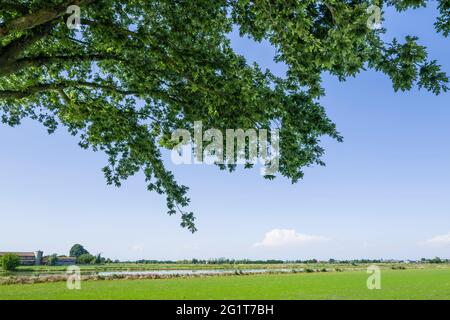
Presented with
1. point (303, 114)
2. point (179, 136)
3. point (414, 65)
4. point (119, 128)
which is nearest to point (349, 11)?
point (414, 65)

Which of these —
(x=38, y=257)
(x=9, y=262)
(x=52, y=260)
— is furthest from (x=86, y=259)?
(x=9, y=262)

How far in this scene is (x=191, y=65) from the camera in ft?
40.9

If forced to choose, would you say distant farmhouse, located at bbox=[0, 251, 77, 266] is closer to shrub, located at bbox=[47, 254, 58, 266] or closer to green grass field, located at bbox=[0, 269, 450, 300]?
shrub, located at bbox=[47, 254, 58, 266]

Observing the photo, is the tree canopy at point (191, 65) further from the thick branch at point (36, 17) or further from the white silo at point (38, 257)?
the white silo at point (38, 257)

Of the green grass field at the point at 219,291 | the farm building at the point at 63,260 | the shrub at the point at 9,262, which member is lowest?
the farm building at the point at 63,260

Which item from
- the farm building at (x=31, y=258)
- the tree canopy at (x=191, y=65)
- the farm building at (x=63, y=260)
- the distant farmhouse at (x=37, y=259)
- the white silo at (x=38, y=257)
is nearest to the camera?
the tree canopy at (x=191, y=65)

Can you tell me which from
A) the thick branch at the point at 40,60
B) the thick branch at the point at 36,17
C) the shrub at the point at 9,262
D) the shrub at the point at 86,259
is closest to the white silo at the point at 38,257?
Result: the shrub at the point at 86,259

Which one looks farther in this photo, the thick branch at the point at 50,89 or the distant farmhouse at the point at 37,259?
the distant farmhouse at the point at 37,259

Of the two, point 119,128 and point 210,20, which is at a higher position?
point 210,20

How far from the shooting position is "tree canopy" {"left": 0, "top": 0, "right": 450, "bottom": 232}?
8672 millimetres

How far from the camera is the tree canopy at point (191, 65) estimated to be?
28.5 feet
